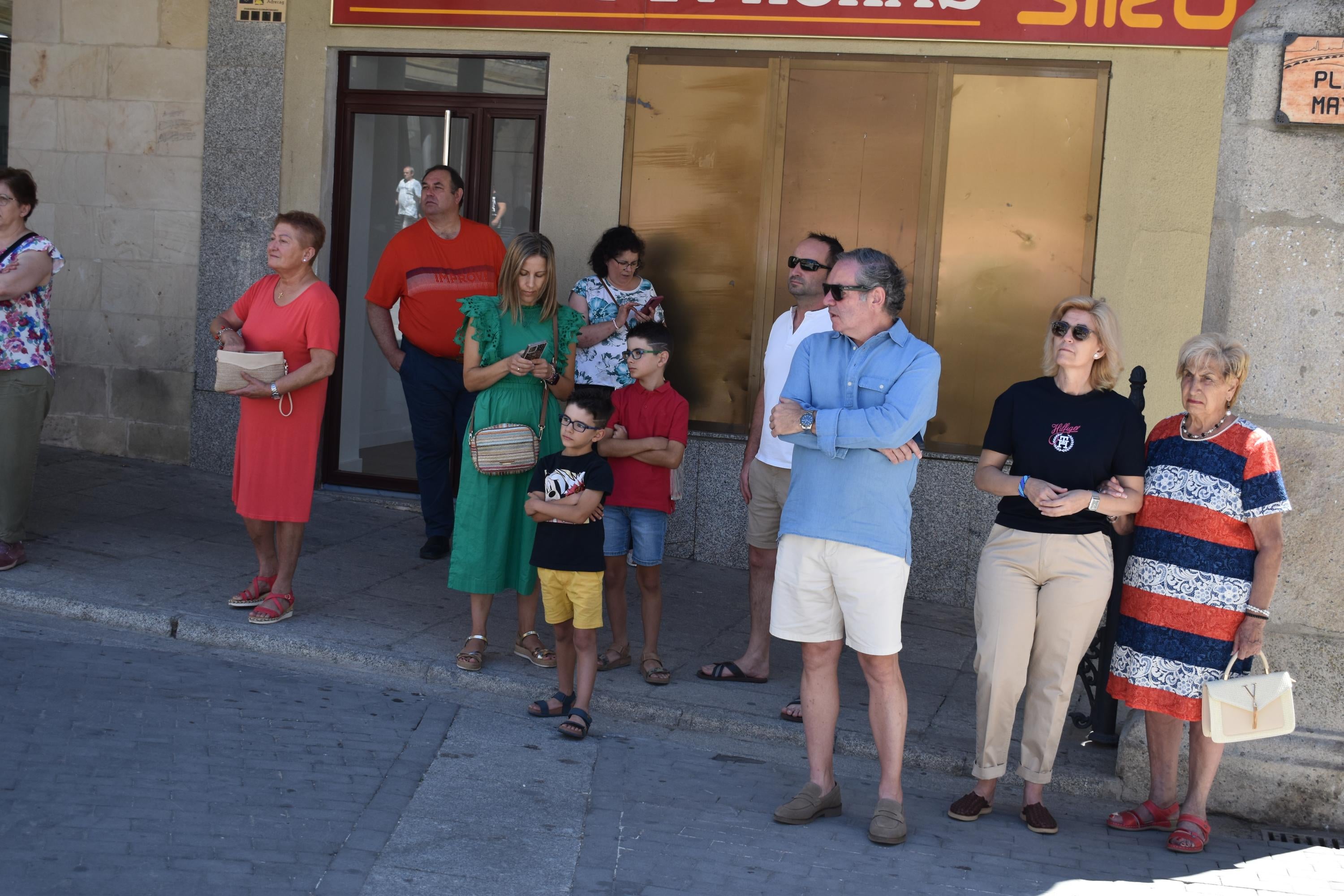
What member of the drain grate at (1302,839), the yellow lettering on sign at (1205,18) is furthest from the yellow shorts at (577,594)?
the yellow lettering on sign at (1205,18)

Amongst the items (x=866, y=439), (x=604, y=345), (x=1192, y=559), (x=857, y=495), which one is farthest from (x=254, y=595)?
(x=1192, y=559)

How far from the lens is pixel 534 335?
589cm

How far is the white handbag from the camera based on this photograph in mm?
4406

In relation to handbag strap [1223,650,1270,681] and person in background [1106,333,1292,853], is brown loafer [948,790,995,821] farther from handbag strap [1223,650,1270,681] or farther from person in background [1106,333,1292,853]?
handbag strap [1223,650,1270,681]

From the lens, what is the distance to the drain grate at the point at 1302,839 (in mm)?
4852

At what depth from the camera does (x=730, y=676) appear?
6086 millimetres

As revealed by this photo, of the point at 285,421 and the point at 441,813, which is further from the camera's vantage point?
the point at 285,421

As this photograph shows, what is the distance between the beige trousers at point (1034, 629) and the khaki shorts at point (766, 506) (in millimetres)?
1293

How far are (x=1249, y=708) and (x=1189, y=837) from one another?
21.8 inches

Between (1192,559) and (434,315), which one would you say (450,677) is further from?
(1192,559)

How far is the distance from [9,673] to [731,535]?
13.8 ft

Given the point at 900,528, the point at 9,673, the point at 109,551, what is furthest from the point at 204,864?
the point at 109,551

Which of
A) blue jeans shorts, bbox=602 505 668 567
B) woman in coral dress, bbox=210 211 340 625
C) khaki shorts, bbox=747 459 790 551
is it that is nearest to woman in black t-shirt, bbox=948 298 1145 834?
khaki shorts, bbox=747 459 790 551

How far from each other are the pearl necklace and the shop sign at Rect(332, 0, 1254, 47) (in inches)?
141
